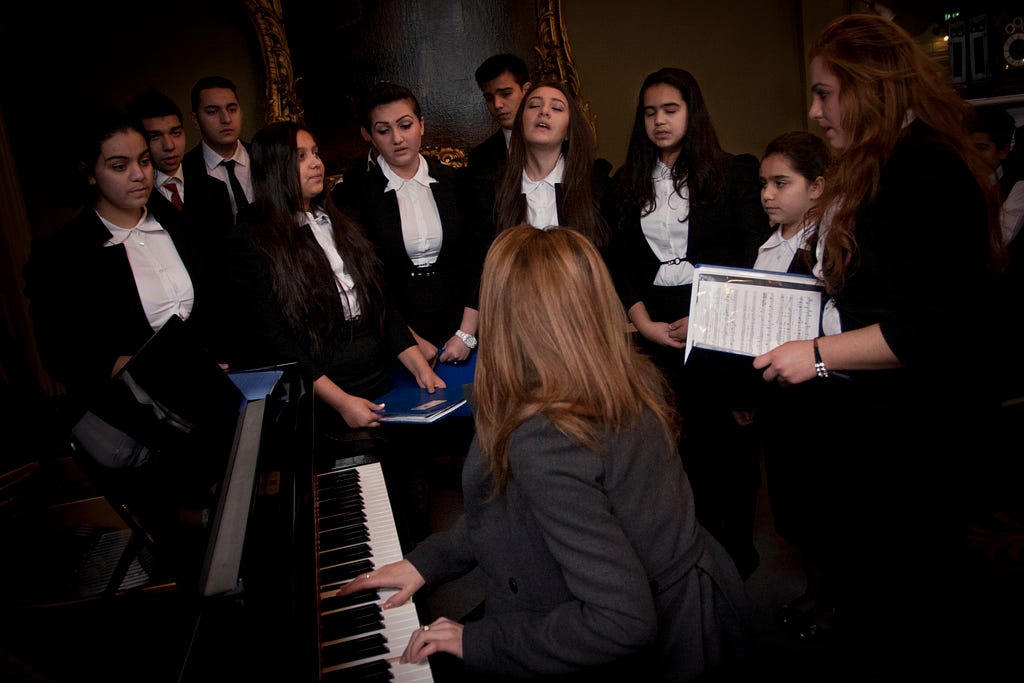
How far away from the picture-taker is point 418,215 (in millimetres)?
3104

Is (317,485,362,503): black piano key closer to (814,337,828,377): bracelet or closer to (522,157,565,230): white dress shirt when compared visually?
(814,337,828,377): bracelet

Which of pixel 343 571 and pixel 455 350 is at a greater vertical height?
pixel 455 350

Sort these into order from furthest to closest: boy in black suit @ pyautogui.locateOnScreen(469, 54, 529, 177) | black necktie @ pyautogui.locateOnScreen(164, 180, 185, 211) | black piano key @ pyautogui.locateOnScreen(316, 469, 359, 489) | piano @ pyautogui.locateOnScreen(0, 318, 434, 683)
Answer: 1. boy in black suit @ pyautogui.locateOnScreen(469, 54, 529, 177)
2. black necktie @ pyautogui.locateOnScreen(164, 180, 185, 211)
3. black piano key @ pyautogui.locateOnScreen(316, 469, 359, 489)
4. piano @ pyautogui.locateOnScreen(0, 318, 434, 683)

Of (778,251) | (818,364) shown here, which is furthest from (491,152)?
(818,364)

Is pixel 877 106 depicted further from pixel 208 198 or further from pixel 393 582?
pixel 208 198

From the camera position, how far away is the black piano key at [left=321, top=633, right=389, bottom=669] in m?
1.27

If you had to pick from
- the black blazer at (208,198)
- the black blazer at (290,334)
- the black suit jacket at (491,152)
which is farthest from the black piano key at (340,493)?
the black suit jacket at (491,152)

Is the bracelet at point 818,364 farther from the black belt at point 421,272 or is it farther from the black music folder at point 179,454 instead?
the black belt at point 421,272

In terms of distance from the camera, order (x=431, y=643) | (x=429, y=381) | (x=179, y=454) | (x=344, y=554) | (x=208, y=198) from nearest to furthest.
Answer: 1. (x=431, y=643)
2. (x=179, y=454)
3. (x=344, y=554)
4. (x=429, y=381)
5. (x=208, y=198)

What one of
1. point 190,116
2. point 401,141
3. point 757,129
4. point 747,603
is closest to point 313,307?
point 401,141

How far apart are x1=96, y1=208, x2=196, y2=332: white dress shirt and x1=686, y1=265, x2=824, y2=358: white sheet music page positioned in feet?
5.83

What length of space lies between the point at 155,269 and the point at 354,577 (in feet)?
5.22

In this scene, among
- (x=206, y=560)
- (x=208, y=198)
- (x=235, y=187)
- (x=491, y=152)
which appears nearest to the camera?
(x=206, y=560)

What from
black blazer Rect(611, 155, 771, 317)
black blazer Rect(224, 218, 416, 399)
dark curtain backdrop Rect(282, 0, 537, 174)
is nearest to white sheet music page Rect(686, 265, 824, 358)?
black blazer Rect(611, 155, 771, 317)
